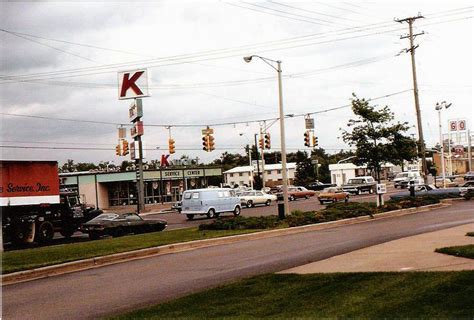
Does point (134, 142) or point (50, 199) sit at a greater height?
point (134, 142)

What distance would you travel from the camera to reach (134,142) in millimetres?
57812

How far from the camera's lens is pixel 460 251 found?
12.4m

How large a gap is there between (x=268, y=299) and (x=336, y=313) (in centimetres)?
177

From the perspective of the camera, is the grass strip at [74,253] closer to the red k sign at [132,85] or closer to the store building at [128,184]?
the red k sign at [132,85]

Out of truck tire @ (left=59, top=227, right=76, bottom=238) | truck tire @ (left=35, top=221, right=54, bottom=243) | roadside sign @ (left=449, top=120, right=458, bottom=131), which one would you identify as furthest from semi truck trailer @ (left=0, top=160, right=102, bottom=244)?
roadside sign @ (left=449, top=120, right=458, bottom=131)

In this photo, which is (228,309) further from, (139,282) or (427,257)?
(427,257)

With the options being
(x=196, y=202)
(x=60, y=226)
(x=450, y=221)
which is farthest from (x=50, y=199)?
(x=450, y=221)

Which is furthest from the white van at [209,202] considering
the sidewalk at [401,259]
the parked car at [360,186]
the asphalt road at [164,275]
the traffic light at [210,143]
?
the parked car at [360,186]

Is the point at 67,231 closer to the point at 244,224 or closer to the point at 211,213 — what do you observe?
the point at 244,224

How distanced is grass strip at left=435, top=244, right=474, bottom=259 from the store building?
5983cm

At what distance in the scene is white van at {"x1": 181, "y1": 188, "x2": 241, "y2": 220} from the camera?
36.8 m

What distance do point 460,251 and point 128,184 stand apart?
65633mm

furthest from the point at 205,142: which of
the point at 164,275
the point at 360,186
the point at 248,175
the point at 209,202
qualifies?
the point at 248,175

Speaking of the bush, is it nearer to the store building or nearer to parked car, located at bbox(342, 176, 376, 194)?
parked car, located at bbox(342, 176, 376, 194)
